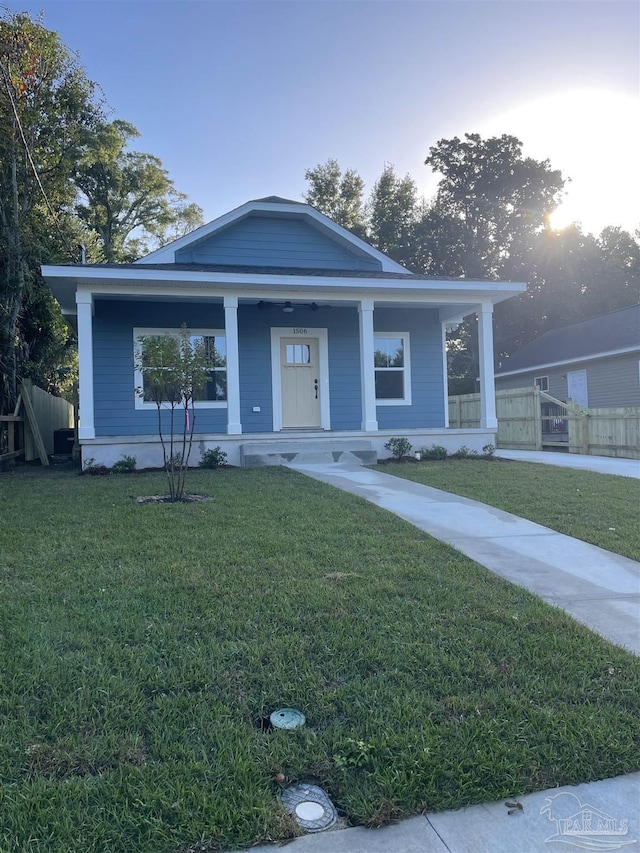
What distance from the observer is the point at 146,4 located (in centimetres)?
966

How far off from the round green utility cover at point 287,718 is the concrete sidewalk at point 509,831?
526mm

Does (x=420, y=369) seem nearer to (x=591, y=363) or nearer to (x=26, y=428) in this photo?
(x=26, y=428)

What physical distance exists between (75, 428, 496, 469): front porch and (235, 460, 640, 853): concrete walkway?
2.34m

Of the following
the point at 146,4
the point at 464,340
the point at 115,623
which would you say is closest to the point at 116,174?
the point at 146,4

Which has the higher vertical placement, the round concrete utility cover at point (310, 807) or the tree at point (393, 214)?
the tree at point (393, 214)

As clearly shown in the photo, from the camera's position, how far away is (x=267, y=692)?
2.61 metres

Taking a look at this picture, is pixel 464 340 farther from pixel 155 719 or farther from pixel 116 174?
pixel 155 719

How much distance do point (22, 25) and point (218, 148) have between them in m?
4.55

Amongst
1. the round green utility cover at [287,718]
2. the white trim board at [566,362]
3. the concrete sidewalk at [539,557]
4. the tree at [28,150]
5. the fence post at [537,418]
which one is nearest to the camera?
the round green utility cover at [287,718]

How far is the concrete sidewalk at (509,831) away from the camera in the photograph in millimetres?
1838

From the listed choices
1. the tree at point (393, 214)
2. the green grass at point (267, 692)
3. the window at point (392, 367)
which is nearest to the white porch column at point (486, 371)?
the window at point (392, 367)

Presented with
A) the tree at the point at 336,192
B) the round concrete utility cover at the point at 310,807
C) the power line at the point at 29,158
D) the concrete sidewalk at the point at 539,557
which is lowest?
the round concrete utility cover at the point at 310,807

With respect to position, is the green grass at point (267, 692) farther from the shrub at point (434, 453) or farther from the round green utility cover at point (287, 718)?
the shrub at point (434, 453)

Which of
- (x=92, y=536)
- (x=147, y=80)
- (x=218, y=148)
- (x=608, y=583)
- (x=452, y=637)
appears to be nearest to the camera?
(x=452, y=637)
